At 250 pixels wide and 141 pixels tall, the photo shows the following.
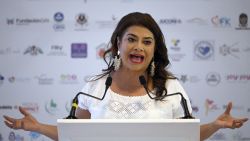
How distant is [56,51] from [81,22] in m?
0.37

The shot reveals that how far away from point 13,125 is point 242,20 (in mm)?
2569

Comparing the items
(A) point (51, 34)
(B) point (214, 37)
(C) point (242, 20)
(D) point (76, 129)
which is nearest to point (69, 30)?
(A) point (51, 34)

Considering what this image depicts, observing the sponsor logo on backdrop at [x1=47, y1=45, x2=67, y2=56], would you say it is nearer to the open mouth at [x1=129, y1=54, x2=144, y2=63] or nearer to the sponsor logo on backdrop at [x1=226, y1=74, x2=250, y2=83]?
the sponsor logo on backdrop at [x1=226, y1=74, x2=250, y2=83]

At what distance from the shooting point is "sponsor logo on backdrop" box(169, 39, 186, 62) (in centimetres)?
340

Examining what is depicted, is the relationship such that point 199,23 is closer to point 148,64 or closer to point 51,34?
point 51,34

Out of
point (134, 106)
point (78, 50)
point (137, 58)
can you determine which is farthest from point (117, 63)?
point (78, 50)

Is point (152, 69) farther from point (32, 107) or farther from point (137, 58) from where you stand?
point (32, 107)

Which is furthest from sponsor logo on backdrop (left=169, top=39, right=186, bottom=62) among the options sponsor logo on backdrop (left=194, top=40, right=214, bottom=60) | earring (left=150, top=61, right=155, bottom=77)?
earring (left=150, top=61, right=155, bottom=77)

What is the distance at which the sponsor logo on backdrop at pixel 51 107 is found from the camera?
340 centimetres

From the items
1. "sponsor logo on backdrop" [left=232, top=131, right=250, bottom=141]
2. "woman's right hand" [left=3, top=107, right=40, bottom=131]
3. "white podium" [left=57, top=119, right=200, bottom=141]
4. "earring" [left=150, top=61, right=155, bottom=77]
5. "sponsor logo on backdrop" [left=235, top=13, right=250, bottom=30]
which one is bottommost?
"sponsor logo on backdrop" [left=232, top=131, right=250, bottom=141]

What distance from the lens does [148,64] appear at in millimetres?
1830

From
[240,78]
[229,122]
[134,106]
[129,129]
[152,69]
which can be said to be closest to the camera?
[129,129]

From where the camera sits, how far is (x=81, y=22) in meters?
3.41

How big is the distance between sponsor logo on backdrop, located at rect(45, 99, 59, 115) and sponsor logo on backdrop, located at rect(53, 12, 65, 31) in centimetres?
70
